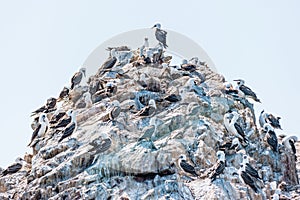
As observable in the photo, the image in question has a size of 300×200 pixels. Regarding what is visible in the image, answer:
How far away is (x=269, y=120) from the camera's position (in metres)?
30.1

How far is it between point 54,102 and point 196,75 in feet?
17.9

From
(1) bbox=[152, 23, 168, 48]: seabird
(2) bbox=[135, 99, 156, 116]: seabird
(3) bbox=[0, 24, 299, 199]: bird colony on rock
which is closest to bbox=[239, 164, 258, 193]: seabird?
(3) bbox=[0, 24, 299, 199]: bird colony on rock

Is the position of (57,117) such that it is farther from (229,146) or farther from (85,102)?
(229,146)

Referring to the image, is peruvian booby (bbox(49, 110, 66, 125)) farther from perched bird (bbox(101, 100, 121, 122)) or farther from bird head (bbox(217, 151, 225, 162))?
bird head (bbox(217, 151, 225, 162))

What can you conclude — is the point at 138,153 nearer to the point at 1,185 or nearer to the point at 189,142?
the point at 189,142

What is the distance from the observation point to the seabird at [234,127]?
26.3m

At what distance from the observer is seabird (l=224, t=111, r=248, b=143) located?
26297 mm

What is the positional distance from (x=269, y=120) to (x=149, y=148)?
8.27 m

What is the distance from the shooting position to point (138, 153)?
23094 millimetres

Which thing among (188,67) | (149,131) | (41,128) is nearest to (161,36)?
(188,67)

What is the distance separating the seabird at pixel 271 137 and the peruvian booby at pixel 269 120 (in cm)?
136

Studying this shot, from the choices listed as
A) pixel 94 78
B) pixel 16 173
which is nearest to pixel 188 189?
pixel 16 173

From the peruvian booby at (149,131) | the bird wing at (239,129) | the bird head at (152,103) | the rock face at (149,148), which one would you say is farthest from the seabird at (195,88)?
the peruvian booby at (149,131)

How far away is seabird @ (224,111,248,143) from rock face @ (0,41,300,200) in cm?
24
